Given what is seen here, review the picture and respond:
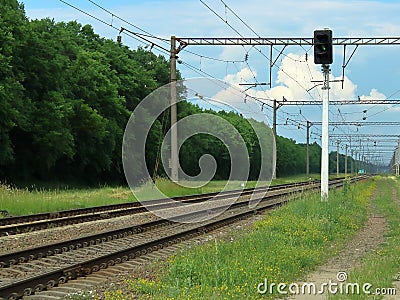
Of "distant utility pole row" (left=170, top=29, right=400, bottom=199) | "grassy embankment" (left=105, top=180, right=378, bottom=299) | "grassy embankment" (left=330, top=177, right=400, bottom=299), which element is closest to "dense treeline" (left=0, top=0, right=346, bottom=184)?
"distant utility pole row" (left=170, top=29, right=400, bottom=199)

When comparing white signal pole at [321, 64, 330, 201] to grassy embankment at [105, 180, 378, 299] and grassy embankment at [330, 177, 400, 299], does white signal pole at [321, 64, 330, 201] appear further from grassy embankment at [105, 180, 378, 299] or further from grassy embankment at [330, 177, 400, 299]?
grassy embankment at [330, 177, 400, 299]

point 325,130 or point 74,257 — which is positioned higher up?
point 325,130

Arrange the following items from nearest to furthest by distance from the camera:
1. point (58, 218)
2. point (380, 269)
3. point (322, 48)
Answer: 1. point (380, 269)
2. point (322, 48)
3. point (58, 218)

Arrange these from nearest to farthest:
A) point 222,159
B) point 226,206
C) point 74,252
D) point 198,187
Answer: point 74,252
point 226,206
point 198,187
point 222,159

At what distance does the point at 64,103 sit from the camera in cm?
4712

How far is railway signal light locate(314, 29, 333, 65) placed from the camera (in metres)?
21.8

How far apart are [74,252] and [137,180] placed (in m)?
32.1

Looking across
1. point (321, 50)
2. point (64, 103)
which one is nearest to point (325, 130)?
point (321, 50)

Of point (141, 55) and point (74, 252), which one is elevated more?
point (141, 55)

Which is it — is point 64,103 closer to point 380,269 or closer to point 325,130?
point 325,130

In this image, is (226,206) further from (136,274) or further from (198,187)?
(136,274)

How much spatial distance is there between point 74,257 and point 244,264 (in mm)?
4457

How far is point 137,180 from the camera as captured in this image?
155ft

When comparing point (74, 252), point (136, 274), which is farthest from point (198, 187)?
point (136, 274)
